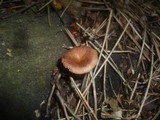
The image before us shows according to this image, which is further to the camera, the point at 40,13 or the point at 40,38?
the point at 40,13

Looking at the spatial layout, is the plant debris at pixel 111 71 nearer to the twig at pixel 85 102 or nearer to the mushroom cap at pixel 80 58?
the twig at pixel 85 102

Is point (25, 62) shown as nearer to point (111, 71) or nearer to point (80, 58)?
point (80, 58)

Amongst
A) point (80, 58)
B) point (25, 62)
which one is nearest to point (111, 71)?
point (80, 58)

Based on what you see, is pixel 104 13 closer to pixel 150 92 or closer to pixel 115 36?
pixel 115 36

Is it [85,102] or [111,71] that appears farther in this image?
[111,71]

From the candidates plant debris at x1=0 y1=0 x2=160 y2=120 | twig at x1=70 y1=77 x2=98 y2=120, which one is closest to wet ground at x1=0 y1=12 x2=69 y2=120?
plant debris at x1=0 y1=0 x2=160 y2=120

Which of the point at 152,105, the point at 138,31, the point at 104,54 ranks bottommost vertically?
the point at 152,105

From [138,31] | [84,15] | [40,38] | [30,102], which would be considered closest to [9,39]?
[40,38]
